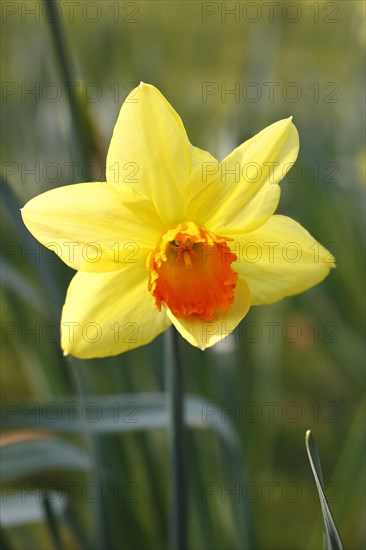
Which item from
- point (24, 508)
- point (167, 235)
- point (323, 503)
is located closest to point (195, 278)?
point (167, 235)

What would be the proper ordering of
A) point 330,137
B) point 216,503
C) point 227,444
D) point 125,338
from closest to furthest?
point 125,338
point 227,444
point 216,503
point 330,137

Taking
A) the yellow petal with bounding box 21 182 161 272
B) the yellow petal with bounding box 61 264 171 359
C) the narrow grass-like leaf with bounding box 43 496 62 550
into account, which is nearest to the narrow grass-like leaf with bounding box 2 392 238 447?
the narrow grass-like leaf with bounding box 43 496 62 550

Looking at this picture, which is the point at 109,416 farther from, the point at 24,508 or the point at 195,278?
the point at 195,278

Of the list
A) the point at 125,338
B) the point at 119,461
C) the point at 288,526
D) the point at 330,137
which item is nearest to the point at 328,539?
the point at 125,338

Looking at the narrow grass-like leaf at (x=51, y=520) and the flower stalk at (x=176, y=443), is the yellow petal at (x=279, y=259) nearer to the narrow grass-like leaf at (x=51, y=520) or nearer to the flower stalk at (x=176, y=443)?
the flower stalk at (x=176, y=443)

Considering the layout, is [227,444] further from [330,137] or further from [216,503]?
[330,137]

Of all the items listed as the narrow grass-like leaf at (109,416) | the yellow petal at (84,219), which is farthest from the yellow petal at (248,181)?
the narrow grass-like leaf at (109,416)

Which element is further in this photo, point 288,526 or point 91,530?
point 288,526
